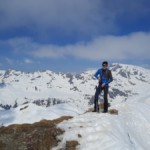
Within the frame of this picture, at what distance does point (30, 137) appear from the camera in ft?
69.3

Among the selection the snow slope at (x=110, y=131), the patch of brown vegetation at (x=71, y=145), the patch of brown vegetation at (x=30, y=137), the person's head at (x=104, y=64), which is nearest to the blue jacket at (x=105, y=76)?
the person's head at (x=104, y=64)

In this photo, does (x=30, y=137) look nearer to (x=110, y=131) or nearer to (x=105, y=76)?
(x=110, y=131)

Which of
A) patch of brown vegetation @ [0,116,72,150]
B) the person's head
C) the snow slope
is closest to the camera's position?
the snow slope


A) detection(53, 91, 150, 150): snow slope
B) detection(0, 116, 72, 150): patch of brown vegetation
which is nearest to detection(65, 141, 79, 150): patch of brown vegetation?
detection(53, 91, 150, 150): snow slope

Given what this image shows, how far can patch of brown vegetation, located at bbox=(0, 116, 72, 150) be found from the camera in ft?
64.9

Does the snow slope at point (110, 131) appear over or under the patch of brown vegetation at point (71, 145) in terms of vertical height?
over

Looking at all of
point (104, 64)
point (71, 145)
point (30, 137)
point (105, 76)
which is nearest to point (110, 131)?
point (71, 145)

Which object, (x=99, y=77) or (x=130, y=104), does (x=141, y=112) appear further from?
(x=99, y=77)

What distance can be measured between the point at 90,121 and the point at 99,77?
5101 millimetres

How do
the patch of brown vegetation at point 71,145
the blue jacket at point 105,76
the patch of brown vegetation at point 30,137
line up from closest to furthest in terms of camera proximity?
the patch of brown vegetation at point 71,145 → the patch of brown vegetation at point 30,137 → the blue jacket at point 105,76

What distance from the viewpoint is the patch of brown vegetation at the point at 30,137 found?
19781 millimetres

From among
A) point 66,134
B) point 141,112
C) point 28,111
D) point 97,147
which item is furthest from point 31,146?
point 28,111

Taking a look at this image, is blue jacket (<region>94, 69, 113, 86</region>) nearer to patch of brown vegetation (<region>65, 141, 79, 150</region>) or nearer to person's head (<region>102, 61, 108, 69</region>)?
person's head (<region>102, 61, 108, 69</region>)

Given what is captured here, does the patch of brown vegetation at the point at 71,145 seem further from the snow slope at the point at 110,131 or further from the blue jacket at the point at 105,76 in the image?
the blue jacket at the point at 105,76
